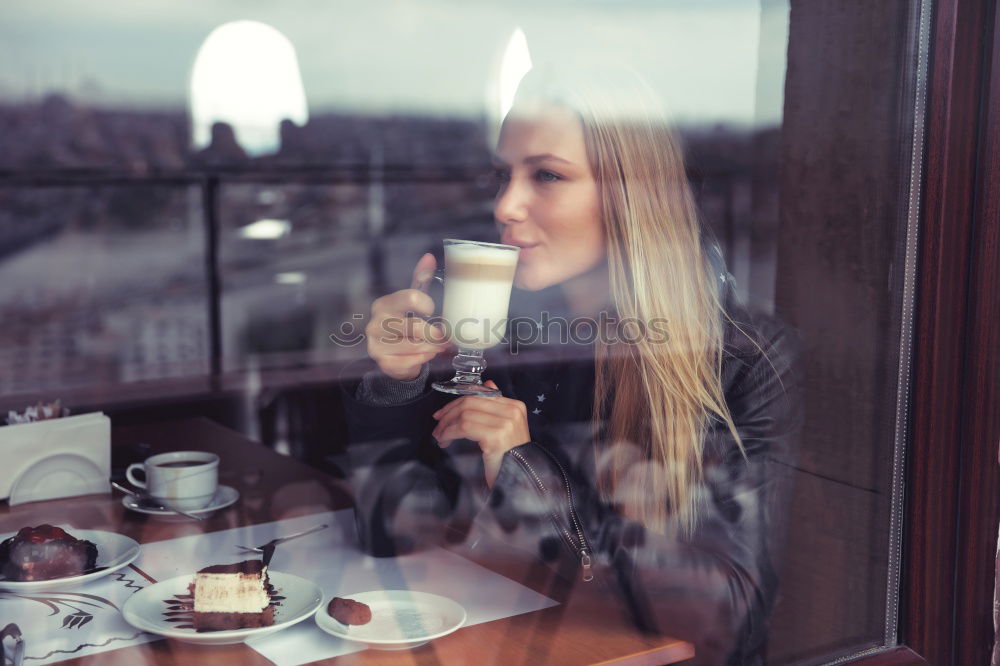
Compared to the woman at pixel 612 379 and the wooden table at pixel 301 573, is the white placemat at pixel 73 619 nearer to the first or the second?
the wooden table at pixel 301 573

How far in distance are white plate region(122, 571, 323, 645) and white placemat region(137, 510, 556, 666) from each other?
0.6 inches

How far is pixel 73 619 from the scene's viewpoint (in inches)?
39.4

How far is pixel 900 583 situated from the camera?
4.37ft

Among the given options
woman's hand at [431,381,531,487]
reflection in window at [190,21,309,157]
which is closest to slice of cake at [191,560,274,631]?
woman's hand at [431,381,531,487]

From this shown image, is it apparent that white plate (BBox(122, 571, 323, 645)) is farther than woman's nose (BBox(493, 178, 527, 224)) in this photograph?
No

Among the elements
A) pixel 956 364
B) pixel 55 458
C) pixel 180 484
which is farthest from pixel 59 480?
pixel 956 364

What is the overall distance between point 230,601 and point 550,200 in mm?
684

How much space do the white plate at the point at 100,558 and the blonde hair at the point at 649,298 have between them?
646 mm

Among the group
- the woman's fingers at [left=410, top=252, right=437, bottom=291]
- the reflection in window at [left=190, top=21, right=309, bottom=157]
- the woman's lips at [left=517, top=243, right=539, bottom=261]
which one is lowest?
the woman's fingers at [left=410, top=252, right=437, bottom=291]

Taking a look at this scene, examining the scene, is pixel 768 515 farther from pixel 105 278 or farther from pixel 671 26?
pixel 105 278

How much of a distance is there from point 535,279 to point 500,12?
1.10m

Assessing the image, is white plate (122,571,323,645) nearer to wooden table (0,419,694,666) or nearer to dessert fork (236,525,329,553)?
wooden table (0,419,694,666)

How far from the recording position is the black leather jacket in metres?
1.12

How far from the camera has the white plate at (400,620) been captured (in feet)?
3.16
